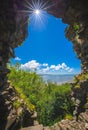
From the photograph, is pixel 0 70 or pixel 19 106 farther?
pixel 19 106

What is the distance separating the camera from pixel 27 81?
77250 millimetres

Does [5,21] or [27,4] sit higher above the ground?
[27,4]

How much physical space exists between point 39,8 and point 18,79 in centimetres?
5263

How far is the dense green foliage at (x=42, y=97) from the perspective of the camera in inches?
2509

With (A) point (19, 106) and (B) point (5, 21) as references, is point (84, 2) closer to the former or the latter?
(B) point (5, 21)

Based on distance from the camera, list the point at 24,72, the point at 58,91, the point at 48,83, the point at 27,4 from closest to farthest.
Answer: the point at 27,4 → the point at 58,91 → the point at 24,72 → the point at 48,83

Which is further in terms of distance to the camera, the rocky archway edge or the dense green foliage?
the dense green foliage

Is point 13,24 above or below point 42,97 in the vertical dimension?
below

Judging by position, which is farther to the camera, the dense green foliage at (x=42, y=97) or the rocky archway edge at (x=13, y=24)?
the dense green foliage at (x=42, y=97)

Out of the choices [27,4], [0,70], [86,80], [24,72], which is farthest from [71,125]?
[24,72]

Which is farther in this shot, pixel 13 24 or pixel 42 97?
pixel 42 97

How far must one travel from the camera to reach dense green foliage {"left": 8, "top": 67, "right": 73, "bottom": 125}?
63.7m

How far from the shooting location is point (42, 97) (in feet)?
248

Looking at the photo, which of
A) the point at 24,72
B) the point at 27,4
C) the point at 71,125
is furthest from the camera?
the point at 24,72
